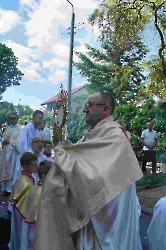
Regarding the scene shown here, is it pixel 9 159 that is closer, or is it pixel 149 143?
pixel 9 159

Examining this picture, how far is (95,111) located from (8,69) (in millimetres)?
46780

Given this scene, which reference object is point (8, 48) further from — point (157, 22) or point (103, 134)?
point (103, 134)

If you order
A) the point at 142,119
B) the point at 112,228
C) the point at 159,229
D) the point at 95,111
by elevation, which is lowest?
the point at 159,229

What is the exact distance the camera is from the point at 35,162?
4285mm

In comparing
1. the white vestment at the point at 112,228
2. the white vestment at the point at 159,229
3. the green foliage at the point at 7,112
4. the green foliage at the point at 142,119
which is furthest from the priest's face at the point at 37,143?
the green foliage at the point at 7,112

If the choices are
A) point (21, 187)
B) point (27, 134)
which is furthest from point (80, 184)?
point (27, 134)

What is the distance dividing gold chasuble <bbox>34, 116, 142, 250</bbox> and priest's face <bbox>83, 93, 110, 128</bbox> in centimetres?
→ 22

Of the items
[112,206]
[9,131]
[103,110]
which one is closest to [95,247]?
[112,206]

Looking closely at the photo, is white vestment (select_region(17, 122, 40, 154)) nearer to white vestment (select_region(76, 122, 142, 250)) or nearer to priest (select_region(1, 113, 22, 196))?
priest (select_region(1, 113, 22, 196))

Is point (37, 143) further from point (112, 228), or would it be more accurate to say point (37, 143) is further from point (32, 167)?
point (112, 228)

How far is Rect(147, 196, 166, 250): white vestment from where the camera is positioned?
2840mm

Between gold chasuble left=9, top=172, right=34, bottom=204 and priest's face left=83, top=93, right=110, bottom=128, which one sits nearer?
priest's face left=83, top=93, right=110, bottom=128

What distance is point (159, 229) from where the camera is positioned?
2.88m

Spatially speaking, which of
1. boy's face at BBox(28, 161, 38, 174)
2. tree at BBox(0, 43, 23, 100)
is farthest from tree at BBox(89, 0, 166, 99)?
tree at BBox(0, 43, 23, 100)
